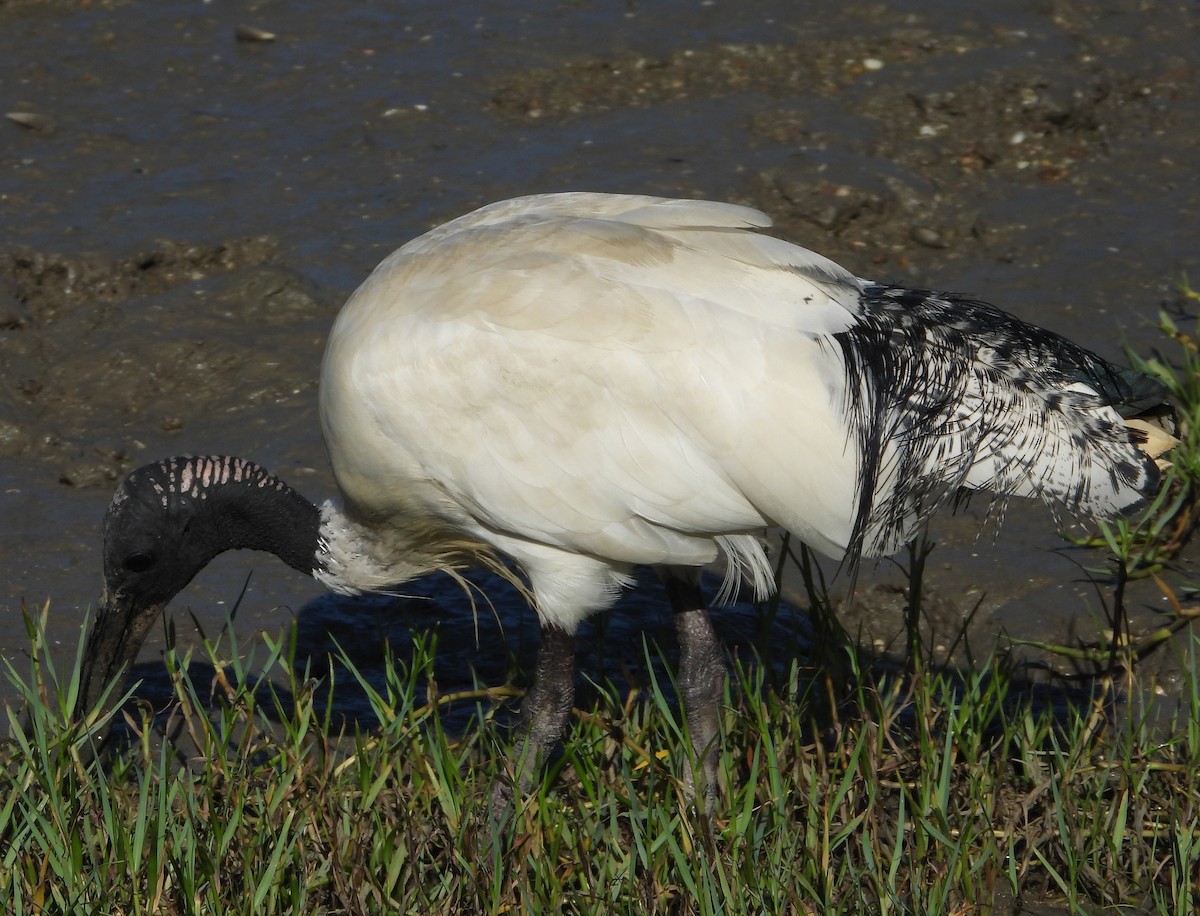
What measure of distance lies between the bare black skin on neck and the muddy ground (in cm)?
53

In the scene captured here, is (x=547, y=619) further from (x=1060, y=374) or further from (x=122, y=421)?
(x=122, y=421)

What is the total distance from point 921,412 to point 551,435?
0.81 meters

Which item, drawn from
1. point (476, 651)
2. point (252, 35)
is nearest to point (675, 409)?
point (476, 651)

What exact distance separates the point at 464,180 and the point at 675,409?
125 inches

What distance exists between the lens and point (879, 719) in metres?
3.82

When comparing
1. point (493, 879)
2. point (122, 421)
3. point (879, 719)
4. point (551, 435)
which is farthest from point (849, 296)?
point (122, 421)

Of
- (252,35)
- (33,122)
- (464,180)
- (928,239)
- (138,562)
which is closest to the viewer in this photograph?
(138,562)

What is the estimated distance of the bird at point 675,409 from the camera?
3.49m

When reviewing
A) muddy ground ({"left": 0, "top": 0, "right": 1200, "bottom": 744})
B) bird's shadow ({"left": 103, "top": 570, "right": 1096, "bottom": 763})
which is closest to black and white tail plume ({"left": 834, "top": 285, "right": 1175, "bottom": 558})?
bird's shadow ({"left": 103, "top": 570, "right": 1096, "bottom": 763})

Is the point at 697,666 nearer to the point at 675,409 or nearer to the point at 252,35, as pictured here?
the point at 675,409

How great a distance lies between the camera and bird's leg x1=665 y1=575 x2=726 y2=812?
3988mm

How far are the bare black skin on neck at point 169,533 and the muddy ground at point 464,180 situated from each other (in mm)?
525

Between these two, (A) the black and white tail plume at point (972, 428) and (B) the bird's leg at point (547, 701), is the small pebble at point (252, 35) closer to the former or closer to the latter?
(B) the bird's leg at point (547, 701)

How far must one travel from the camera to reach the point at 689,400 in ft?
11.4
